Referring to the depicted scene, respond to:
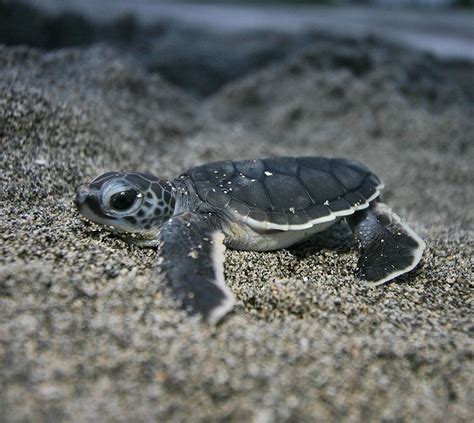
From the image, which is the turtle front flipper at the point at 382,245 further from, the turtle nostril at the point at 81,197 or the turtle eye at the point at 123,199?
the turtle nostril at the point at 81,197

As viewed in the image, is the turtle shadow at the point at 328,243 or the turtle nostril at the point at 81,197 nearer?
the turtle nostril at the point at 81,197

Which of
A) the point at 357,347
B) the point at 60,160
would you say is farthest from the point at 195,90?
the point at 357,347

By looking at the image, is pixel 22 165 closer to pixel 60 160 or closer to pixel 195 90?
pixel 60 160

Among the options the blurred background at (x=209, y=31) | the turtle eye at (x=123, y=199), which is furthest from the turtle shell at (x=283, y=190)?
the blurred background at (x=209, y=31)

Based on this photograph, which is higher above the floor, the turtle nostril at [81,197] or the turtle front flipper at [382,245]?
the turtle nostril at [81,197]

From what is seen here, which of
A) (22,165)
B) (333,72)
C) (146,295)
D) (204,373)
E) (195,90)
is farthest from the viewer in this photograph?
(195,90)

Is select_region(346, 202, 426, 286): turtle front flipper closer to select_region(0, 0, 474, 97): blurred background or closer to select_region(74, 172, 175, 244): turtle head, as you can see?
select_region(74, 172, 175, 244): turtle head
